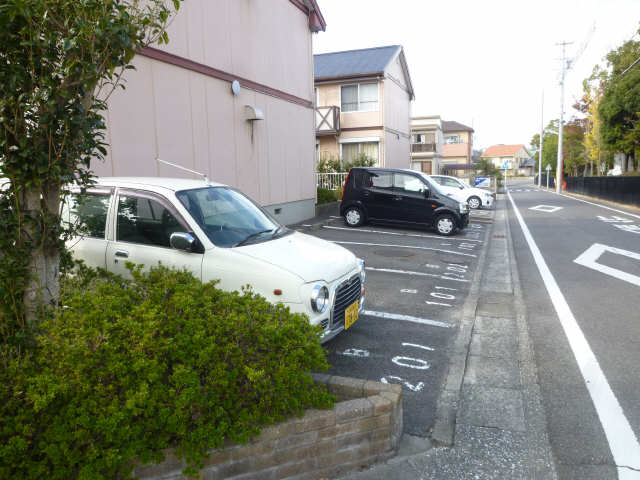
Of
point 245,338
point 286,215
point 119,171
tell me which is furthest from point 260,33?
point 245,338

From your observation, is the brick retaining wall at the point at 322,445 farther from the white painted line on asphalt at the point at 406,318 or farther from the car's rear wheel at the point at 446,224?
the car's rear wheel at the point at 446,224

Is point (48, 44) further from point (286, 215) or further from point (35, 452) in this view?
point (286, 215)

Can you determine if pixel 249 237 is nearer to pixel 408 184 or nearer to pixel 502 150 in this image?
pixel 408 184

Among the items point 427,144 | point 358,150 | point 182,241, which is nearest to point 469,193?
point 358,150

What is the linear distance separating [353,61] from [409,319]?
2335 centimetres

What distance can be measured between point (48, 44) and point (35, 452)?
233 centimetres

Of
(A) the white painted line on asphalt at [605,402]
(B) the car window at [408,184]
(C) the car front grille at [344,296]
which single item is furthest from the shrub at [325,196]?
(C) the car front grille at [344,296]

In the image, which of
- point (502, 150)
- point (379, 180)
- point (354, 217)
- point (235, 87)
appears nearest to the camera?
point (235, 87)

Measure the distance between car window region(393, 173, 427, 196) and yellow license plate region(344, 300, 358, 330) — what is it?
9.22 m

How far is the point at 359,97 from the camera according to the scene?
82.7ft

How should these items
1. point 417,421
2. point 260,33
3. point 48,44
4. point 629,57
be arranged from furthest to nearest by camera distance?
point 629,57 < point 260,33 < point 417,421 < point 48,44

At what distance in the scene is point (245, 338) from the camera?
3039 mm

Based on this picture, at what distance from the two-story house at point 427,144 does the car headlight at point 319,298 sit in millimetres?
39036

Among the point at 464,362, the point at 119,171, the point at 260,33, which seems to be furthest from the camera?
the point at 260,33
